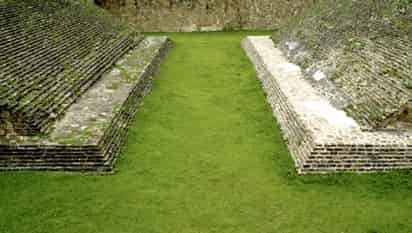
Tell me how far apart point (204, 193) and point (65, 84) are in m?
3.80

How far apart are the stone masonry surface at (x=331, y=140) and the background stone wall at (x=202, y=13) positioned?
373 inches

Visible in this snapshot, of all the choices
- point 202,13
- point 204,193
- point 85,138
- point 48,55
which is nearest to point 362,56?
point 204,193

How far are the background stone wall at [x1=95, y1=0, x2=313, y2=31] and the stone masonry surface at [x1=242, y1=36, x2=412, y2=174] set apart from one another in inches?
373

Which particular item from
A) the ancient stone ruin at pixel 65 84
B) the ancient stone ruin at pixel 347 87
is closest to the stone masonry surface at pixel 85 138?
the ancient stone ruin at pixel 65 84

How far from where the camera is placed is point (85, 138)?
681cm

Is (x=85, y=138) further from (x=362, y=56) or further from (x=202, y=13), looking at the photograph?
(x=202, y=13)

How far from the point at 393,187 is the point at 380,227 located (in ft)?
3.20

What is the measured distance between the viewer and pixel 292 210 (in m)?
5.79

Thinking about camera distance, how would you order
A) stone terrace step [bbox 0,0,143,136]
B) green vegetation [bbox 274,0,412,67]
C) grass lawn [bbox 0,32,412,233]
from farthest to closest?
green vegetation [bbox 274,0,412,67]
stone terrace step [bbox 0,0,143,136]
grass lawn [bbox 0,32,412,233]

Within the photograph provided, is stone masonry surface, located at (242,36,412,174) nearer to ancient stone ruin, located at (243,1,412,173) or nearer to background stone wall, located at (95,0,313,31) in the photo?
ancient stone ruin, located at (243,1,412,173)

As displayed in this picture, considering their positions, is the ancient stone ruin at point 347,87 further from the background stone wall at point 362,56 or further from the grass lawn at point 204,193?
the grass lawn at point 204,193

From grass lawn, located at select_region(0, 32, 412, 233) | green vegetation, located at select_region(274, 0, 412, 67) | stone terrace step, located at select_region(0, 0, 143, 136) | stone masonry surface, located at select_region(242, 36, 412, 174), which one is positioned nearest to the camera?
grass lawn, located at select_region(0, 32, 412, 233)

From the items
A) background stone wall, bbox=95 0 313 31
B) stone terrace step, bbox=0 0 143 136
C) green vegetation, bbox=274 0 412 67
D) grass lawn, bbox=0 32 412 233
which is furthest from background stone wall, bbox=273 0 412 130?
background stone wall, bbox=95 0 313 31

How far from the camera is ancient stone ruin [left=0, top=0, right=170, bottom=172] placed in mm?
6621
